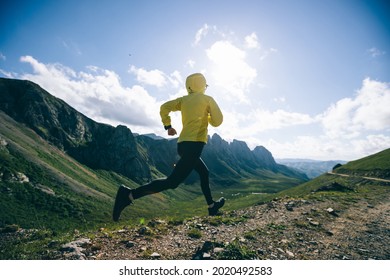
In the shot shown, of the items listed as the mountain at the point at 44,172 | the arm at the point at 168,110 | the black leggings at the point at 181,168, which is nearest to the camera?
the black leggings at the point at 181,168

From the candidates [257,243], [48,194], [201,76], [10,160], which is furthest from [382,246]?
[10,160]

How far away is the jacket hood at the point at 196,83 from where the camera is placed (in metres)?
7.78

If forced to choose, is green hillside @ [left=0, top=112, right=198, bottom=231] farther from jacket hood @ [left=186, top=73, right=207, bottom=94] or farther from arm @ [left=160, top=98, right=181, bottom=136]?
jacket hood @ [left=186, top=73, right=207, bottom=94]

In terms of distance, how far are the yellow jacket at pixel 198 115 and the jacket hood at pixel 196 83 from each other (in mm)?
186

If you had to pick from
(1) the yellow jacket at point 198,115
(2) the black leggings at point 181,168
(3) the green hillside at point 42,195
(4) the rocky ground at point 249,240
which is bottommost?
(3) the green hillside at point 42,195

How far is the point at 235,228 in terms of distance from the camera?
959 cm

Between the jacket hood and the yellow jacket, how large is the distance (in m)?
0.19

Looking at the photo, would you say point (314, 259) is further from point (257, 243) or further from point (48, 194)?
point (48, 194)

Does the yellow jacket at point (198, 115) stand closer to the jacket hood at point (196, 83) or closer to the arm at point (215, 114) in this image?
the arm at point (215, 114)

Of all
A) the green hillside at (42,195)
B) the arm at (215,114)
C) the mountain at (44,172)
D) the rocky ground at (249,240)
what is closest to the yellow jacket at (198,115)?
the arm at (215,114)

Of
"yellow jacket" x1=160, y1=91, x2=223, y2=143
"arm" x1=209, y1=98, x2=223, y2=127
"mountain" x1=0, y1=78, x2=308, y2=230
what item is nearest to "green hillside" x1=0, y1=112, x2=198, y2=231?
"mountain" x1=0, y1=78, x2=308, y2=230

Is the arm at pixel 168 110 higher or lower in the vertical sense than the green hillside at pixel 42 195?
higher

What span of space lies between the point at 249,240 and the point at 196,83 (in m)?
5.08
